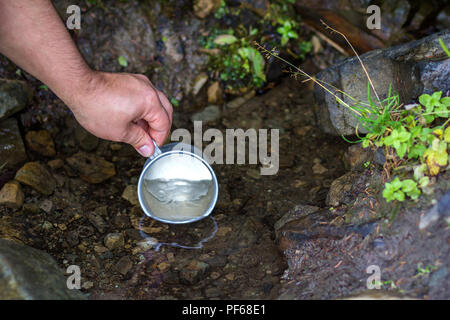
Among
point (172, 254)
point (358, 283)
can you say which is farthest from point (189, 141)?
point (358, 283)

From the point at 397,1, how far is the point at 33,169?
354 centimetres

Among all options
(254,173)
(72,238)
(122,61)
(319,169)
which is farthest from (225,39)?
Result: (72,238)

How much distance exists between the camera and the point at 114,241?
291 centimetres

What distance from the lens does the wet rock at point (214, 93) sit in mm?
4129

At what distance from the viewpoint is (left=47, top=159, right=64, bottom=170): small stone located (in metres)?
3.43

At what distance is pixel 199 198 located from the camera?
3.03 metres

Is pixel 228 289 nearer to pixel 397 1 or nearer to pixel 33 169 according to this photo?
pixel 33 169

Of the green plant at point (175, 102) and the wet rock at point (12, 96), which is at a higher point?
the green plant at point (175, 102)

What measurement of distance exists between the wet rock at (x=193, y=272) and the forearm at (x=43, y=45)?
1.26 m

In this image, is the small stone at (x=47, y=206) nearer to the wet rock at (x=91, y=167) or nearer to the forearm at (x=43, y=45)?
the wet rock at (x=91, y=167)

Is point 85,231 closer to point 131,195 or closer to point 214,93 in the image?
point 131,195

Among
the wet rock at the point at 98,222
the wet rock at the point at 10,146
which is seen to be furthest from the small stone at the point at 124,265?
the wet rock at the point at 10,146

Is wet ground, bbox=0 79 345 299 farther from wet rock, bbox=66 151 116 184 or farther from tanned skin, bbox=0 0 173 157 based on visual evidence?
tanned skin, bbox=0 0 173 157

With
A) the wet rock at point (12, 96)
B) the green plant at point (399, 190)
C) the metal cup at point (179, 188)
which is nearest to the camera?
the green plant at point (399, 190)
